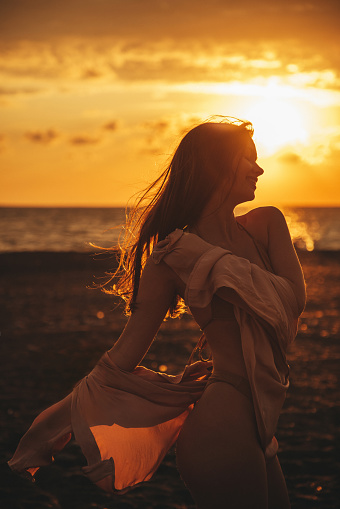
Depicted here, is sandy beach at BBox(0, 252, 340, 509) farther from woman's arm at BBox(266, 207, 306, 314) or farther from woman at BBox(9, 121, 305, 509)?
woman's arm at BBox(266, 207, 306, 314)

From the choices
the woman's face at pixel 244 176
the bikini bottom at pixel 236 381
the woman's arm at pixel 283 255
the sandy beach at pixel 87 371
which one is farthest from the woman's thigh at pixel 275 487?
the sandy beach at pixel 87 371

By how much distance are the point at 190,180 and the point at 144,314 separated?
2.08 feet

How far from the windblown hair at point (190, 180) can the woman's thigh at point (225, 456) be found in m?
0.53

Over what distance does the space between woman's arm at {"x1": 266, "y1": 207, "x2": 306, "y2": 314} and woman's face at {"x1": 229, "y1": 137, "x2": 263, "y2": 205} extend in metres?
0.15

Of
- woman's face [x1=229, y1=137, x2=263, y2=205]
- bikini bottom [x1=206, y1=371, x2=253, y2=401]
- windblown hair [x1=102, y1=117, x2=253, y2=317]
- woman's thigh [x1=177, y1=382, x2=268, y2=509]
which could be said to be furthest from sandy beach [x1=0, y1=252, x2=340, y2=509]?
woman's face [x1=229, y1=137, x2=263, y2=205]

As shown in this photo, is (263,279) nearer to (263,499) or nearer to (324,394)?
(263,499)

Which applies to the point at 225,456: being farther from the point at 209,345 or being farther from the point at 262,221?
the point at 262,221

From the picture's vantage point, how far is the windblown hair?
252 centimetres

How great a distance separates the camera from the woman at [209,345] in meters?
2.25

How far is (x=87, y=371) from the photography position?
9.28m

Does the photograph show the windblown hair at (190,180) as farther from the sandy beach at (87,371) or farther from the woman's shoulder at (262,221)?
the sandy beach at (87,371)

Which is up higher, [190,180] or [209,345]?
[190,180]

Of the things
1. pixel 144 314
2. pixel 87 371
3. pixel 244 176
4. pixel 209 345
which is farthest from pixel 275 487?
pixel 87 371

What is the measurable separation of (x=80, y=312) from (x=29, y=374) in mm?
6505
